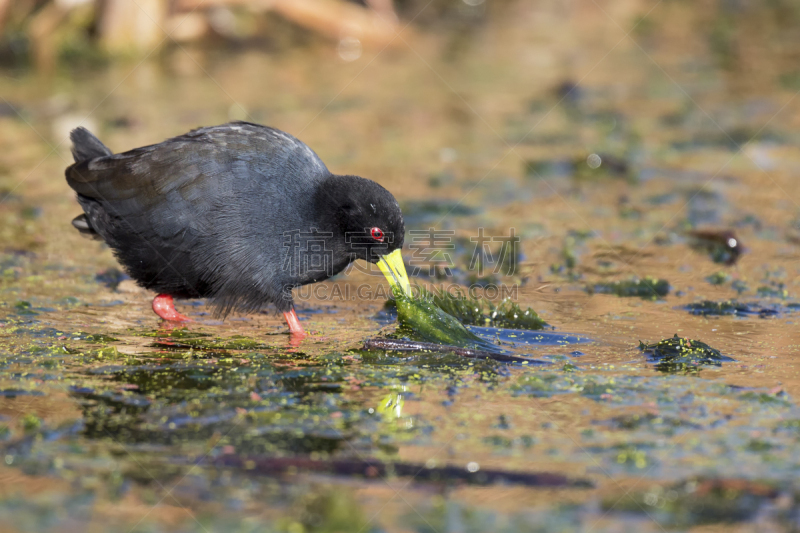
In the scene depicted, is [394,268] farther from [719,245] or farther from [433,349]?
[719,245]

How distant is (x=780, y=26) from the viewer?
17.7m

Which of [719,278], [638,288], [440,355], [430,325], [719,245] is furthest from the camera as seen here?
[719,245]

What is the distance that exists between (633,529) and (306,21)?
39.7ft

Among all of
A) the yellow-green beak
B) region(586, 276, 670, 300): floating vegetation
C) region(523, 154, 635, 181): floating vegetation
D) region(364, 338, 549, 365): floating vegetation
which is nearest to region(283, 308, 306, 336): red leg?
region(364, 338, 549, 365): floating vegetation

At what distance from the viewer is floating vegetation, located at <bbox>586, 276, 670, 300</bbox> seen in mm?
6598

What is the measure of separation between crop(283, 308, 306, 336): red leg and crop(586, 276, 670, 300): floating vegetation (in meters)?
2.34

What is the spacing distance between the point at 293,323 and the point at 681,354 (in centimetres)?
239

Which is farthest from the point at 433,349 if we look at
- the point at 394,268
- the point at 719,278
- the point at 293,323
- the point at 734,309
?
the point at 719,278

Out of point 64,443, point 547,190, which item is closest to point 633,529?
point 64,443

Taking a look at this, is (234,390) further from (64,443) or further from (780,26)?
(780,26)

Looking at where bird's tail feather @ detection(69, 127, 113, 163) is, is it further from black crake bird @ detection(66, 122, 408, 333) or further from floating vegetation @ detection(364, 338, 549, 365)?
floating vegetation @ detection(364, 338, 549, 365)

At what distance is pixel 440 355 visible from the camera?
511cm

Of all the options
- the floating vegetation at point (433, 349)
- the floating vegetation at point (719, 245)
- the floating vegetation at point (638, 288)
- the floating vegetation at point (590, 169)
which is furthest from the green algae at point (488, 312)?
the floating vegetation at point (590, 169)

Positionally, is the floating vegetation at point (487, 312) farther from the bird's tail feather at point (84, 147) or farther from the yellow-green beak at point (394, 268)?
the bird's tail feather at point (84, 147)
